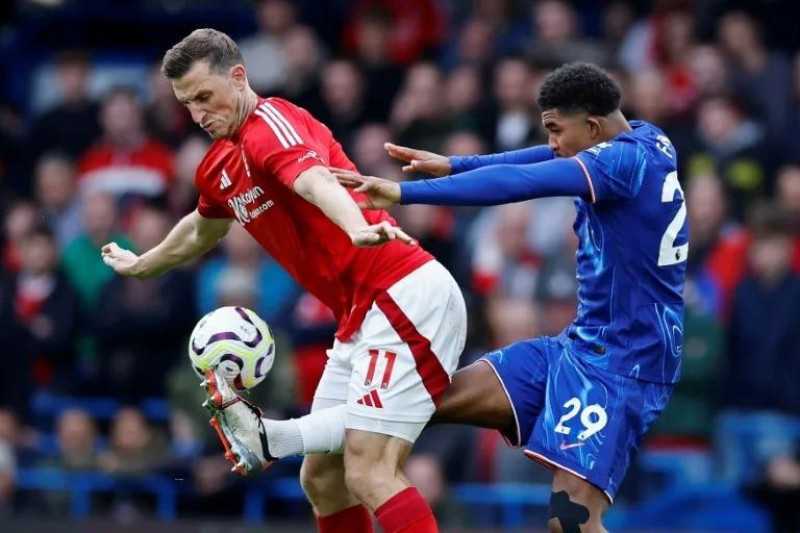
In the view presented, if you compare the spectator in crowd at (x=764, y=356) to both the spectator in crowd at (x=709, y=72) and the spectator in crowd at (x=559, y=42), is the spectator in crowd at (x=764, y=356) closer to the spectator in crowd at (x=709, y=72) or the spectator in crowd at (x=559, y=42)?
the spectator in crowd at (x=709, y=72)


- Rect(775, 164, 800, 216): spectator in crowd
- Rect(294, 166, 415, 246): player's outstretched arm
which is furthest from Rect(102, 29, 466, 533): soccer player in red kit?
Rect(775, 164, 800, 216): spectator in crowd

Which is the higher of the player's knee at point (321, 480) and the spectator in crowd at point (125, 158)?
the spectator in crowd at point (125, 158)

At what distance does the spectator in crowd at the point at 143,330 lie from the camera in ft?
38.5

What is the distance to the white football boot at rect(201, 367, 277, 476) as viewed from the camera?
6.86 meters

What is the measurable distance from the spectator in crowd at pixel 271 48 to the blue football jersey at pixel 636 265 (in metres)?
7.16

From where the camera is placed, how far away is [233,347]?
275 inches

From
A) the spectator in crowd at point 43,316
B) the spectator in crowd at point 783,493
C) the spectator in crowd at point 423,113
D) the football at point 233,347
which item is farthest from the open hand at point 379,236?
the spectator in crowd at point 43,316

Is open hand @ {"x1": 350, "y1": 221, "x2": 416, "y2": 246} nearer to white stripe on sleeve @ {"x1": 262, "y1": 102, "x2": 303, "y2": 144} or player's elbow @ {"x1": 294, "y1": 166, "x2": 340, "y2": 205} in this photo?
player's elbow @ {"x1": 294, "y1": 166, "x2": 340, "y2": 205}

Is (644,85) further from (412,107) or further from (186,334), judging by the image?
(186,334)

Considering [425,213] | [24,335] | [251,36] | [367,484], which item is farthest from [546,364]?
[251,36]

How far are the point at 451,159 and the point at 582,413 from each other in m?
1.24

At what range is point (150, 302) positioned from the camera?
1177 cm

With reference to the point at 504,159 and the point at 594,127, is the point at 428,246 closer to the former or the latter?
the point at 504,159

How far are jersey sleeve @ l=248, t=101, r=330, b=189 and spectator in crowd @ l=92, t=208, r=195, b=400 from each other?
493 centimetres
